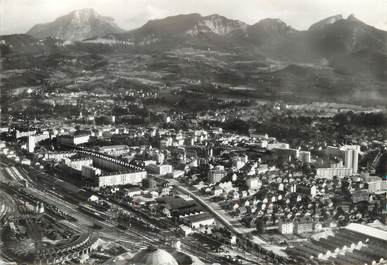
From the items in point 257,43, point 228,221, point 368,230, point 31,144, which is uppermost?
point 257,43

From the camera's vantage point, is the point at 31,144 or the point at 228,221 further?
the point at 31,144

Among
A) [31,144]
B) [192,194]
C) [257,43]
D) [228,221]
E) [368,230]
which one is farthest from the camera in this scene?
[257,43]

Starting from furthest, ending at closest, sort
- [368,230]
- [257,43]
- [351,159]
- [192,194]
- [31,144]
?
[257,43]
[31,144]
[351,159]
[192,194]
[368,230]

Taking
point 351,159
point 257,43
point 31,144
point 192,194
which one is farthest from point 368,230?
point 257,43

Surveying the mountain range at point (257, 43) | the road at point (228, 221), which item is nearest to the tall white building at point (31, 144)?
the road at point (228, 221)

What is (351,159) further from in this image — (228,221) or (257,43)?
(257,43)

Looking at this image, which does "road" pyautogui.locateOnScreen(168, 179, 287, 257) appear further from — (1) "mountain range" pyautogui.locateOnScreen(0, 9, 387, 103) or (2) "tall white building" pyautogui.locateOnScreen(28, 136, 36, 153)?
(1) "mountain range" pyautogui.locateOnScreen(0, 9, 387, 103)
